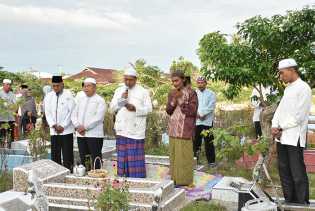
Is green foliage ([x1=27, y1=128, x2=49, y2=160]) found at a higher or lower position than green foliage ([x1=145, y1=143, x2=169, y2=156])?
higher

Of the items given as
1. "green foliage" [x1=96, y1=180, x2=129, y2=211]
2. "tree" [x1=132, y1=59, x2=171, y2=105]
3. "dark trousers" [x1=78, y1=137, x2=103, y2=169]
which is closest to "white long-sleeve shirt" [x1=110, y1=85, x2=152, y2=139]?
"dark trousers" [x1=78, y1=137, x2=103, y2=169]

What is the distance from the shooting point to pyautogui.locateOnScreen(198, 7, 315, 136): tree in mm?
6512

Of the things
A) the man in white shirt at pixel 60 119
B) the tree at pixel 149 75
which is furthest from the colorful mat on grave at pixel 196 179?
the tree at pixel 149 75

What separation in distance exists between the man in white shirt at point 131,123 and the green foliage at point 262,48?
1.20m

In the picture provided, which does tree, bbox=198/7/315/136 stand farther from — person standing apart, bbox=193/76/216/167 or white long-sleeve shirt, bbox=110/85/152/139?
person standing apart, bbox=193/76/216/167

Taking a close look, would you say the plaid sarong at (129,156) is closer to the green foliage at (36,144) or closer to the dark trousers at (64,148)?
the dark trousers at (64,148)

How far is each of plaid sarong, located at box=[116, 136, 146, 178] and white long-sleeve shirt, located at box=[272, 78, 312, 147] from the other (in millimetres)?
2627

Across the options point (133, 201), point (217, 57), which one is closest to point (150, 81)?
point (217, 57)

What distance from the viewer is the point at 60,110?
788cm

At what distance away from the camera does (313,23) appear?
261 inches

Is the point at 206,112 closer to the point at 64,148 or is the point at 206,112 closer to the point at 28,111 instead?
the point at 64,148

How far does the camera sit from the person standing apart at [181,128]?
713cm

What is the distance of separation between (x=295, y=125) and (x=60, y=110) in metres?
4.00

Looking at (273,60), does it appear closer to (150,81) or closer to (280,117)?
(280,117)
